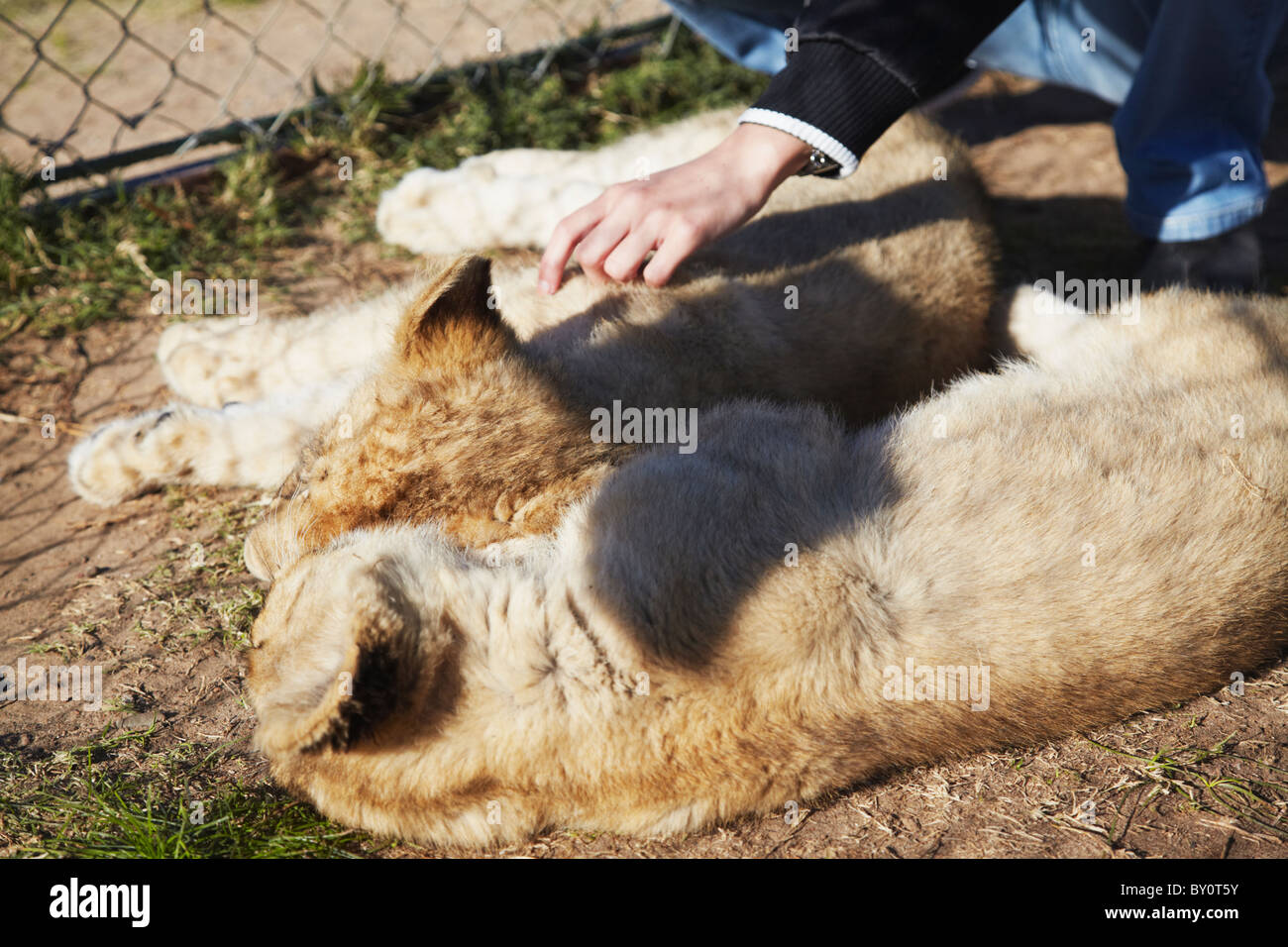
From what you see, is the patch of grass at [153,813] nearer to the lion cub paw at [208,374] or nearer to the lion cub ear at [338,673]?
the lion cub ear at [338,673]

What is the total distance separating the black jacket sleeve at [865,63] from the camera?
2904mm

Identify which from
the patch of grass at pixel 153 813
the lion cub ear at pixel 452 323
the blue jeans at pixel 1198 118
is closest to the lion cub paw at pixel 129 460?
the patch of grass at pixel 153 813

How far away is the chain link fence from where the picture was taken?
452 cm

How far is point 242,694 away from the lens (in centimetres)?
253

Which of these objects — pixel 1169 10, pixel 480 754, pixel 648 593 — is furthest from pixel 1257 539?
pixel 1169 10

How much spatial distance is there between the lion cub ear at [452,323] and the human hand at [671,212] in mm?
443

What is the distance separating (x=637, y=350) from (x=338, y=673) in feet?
4.34

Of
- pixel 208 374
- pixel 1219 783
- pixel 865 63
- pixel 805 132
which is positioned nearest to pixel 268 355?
pixel 208 374

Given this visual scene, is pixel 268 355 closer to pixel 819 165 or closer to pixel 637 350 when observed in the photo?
pixel 637 350

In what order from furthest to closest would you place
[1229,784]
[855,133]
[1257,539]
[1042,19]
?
[1042,19] → [855,133] → [1257,539] → [1229,784]

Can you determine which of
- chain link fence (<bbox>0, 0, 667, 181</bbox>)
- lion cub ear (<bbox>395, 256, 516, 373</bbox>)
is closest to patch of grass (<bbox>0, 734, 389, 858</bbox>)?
lion cub ear (<bbox>395, 256, 516, 373</bbox>)
